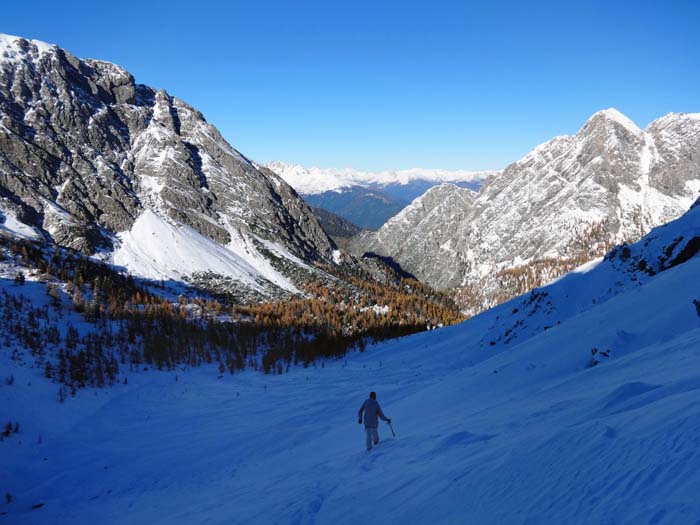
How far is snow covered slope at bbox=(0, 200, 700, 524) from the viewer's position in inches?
317

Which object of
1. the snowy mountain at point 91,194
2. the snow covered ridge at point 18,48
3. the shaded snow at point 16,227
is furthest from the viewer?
the snow covered ridge at point 18,48

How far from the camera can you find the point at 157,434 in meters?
29.4

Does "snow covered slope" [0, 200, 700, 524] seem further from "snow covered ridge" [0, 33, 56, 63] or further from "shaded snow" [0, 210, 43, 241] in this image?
"snow covered ridge" [0, 33, 56, 63]

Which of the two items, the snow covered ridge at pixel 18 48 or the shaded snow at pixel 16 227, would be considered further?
the snow covered ridge at pixel 18 48

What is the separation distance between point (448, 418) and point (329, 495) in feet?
27.0

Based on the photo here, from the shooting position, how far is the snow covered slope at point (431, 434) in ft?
26.5

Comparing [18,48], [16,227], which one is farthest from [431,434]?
[18,48]

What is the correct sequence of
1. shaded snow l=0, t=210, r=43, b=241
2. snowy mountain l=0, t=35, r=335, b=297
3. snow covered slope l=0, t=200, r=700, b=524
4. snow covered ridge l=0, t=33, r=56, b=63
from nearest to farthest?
snow covered slope l=0, t=200, r=700, b=524 < shaded snow l=0, t=210, r=43, b=241 < snowy mountain l=0, t=35, r=335, b=297 < snow covered ridge l=0, t=33, r=56, b=63

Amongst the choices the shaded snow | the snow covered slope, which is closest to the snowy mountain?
the shaded snow

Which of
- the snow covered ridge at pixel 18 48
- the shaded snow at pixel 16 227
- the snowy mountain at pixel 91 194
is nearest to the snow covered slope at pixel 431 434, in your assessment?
the shaded snow at pixel 16 227

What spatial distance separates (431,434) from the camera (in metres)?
16.2

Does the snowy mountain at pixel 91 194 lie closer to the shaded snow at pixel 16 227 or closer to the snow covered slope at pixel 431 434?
the shaded snow at pixel 16 227

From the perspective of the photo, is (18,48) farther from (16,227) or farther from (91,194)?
(16,227)

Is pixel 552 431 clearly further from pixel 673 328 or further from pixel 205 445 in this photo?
pixel 205 445
